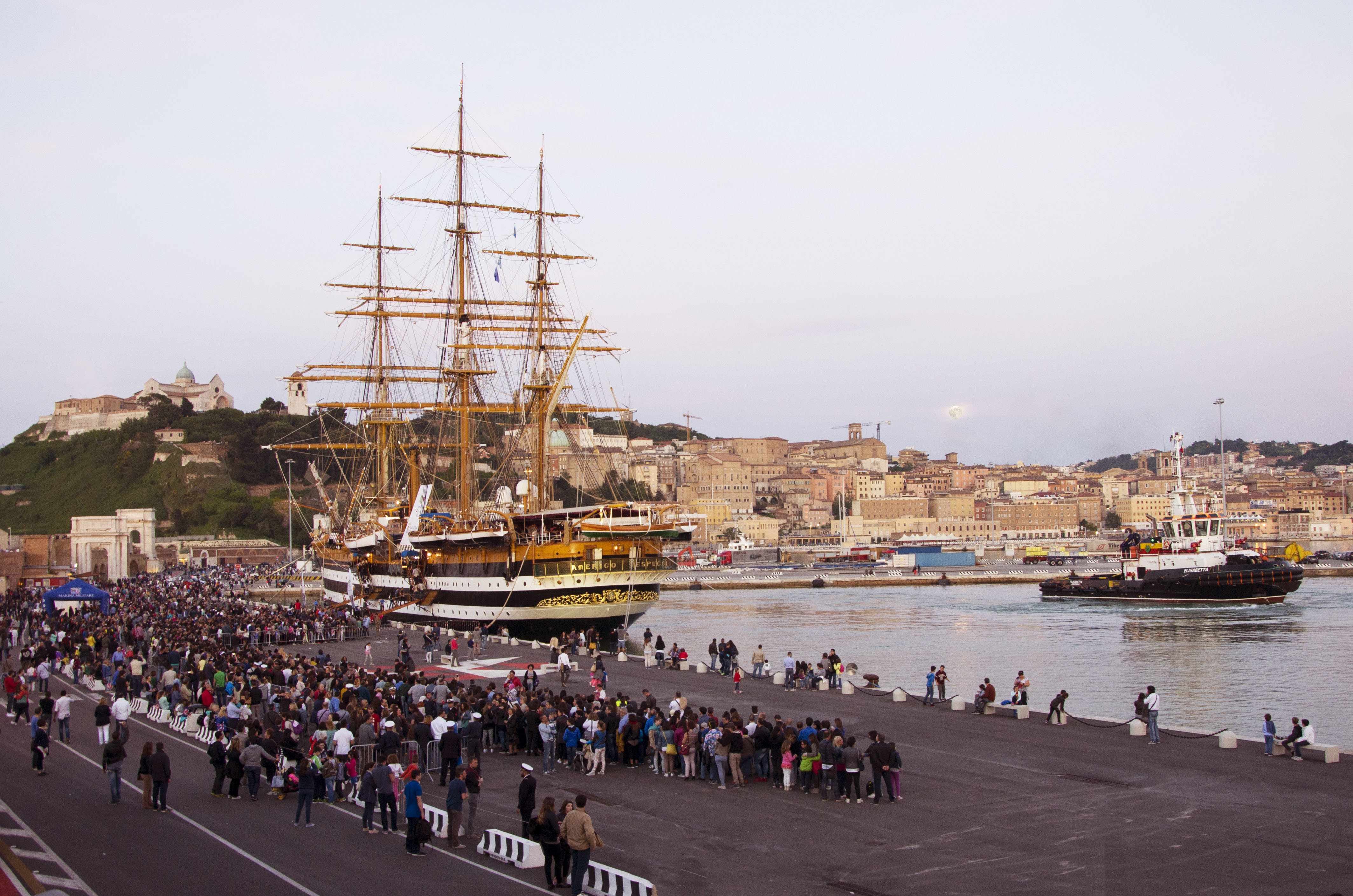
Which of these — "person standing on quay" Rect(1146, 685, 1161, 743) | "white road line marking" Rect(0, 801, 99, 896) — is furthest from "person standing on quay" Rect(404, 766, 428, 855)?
"person standing on quay" Rect(1146, 685, 1161, 743)

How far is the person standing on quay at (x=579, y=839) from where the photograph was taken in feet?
34.0

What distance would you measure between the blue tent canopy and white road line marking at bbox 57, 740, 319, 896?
24.6 metres

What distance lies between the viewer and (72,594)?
36.7 metres

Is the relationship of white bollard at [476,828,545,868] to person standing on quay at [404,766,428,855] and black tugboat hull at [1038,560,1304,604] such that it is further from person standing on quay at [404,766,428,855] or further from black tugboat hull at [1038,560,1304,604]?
black tugboat hull at [1038,560,1304,604]

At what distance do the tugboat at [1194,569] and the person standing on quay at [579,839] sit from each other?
6813 centimetres

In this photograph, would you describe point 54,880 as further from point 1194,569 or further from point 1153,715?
point 1194,569

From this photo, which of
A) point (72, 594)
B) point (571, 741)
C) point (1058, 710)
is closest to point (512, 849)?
point (571, 741)

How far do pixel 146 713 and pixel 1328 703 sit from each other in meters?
30.6

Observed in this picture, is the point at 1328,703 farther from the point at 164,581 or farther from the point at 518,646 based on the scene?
the point at 164,581

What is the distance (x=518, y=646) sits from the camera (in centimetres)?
3466

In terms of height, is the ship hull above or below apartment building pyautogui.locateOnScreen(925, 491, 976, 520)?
below

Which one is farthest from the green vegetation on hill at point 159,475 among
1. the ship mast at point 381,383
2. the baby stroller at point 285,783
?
the baby stroller at point 285,783

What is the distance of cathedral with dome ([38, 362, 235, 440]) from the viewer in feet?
495

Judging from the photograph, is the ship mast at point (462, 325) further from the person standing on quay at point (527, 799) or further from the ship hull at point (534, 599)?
the person standing on quay at point (527, 799)
